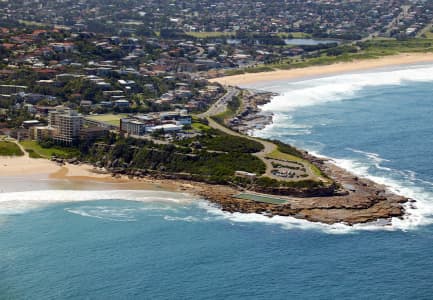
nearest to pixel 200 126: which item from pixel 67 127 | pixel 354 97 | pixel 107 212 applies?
pixel 67 127

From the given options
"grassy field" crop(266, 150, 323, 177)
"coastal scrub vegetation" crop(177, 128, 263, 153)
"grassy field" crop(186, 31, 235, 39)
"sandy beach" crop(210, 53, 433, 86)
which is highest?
"coastal scrub vegetation" crop(177, 128, 263, 153)

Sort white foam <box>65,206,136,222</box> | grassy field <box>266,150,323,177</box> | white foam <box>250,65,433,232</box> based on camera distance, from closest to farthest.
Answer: white foam <box>65,206,136,222</box> → white foam <box>250,65,433,232</box> → grassy field <box>266,150,323,177</box>

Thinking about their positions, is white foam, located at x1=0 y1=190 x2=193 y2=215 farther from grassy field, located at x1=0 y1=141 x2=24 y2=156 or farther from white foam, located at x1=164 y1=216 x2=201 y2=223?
grassy field, located at x1=0 y1=141 x2=24 y2=156

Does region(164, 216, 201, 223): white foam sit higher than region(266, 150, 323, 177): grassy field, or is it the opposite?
region(266, 150, 323, 177): grassy field

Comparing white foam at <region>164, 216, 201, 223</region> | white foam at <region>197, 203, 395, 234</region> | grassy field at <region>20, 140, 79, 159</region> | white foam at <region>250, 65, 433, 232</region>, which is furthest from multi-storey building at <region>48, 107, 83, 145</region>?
white foam at <region>197, 203, 395, 234</region>

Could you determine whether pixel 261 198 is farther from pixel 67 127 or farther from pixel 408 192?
pixel 67 127

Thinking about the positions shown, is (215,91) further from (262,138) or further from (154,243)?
(154,243)

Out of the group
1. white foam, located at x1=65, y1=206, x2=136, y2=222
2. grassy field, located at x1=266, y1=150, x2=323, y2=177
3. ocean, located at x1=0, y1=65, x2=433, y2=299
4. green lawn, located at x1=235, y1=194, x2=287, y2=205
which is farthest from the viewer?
grassy field, located at x1=266, y1=150, x2=323, y2=177

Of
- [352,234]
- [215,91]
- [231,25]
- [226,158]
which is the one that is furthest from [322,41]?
[352,234]
